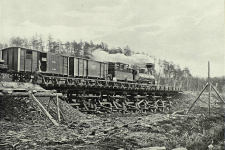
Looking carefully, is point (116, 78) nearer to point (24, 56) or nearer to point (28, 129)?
point (24, 56)

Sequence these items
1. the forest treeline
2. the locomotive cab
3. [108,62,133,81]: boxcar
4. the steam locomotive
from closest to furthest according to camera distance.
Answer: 1. the steam locomotive
2. [108,62,133,81]: boxcar
3. the locomotive cab
4. the forest treeline

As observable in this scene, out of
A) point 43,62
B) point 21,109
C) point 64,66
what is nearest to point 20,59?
point 43,62

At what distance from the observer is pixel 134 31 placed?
40.8 feet

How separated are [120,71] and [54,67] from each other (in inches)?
347

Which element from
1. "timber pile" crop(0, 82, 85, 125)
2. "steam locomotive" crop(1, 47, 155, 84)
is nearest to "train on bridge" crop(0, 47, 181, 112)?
"steam locomotive" crop(1, 47, 155, 84)

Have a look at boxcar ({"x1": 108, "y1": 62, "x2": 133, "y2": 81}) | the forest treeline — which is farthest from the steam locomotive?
the forest treeline

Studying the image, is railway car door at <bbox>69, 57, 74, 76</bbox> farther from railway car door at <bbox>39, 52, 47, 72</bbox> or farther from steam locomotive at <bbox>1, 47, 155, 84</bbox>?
railway car door at <bbox>39, 52, 47, 72</bbox>

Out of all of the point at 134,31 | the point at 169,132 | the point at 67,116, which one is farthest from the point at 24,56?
the point at 169,132

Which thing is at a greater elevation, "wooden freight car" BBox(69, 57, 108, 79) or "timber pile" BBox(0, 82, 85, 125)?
"wooden freight car" BBox(69, 57, 108, 79)

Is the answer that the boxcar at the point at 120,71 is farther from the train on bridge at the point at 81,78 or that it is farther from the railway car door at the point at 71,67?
the railway car door at the point at 71,67

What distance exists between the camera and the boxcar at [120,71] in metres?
24.7

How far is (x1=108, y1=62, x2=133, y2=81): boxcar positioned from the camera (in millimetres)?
24675

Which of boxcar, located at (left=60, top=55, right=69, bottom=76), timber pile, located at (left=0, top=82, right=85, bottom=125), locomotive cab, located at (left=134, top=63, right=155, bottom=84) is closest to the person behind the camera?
timber pile, located at (left=0, top=82, right=85, bottom=125)

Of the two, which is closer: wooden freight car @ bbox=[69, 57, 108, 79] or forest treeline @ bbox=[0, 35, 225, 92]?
wooden freight car @ bbox=[69, 57, 108, 79]
